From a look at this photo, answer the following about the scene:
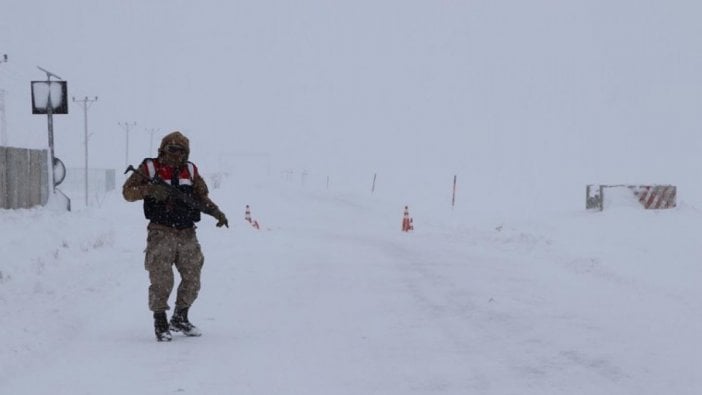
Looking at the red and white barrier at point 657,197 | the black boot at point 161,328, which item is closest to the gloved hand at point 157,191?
the black boot at point 161,328

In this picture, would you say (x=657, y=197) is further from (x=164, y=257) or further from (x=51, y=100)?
(x=164, y=257)

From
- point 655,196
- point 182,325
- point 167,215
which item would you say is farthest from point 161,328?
point 655,196

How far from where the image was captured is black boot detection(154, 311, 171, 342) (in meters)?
7.71

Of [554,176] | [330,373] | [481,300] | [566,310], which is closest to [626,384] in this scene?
[330,373]

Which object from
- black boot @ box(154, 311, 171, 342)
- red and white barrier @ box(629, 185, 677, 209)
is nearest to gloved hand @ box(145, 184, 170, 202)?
black boot @ box(154, 311, 171, 342)

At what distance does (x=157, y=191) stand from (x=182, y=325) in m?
1.41

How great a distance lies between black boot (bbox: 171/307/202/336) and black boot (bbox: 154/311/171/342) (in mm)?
170

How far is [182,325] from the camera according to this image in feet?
26.0

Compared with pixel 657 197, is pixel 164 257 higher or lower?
higher

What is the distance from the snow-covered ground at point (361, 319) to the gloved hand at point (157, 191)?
1.40 metres

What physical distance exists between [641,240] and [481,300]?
10.2 meters

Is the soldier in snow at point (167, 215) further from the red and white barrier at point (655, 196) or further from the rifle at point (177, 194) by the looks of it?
the red and white barrier at point (655, 196)

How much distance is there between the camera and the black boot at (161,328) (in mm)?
7705

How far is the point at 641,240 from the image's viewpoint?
18.7 meters
